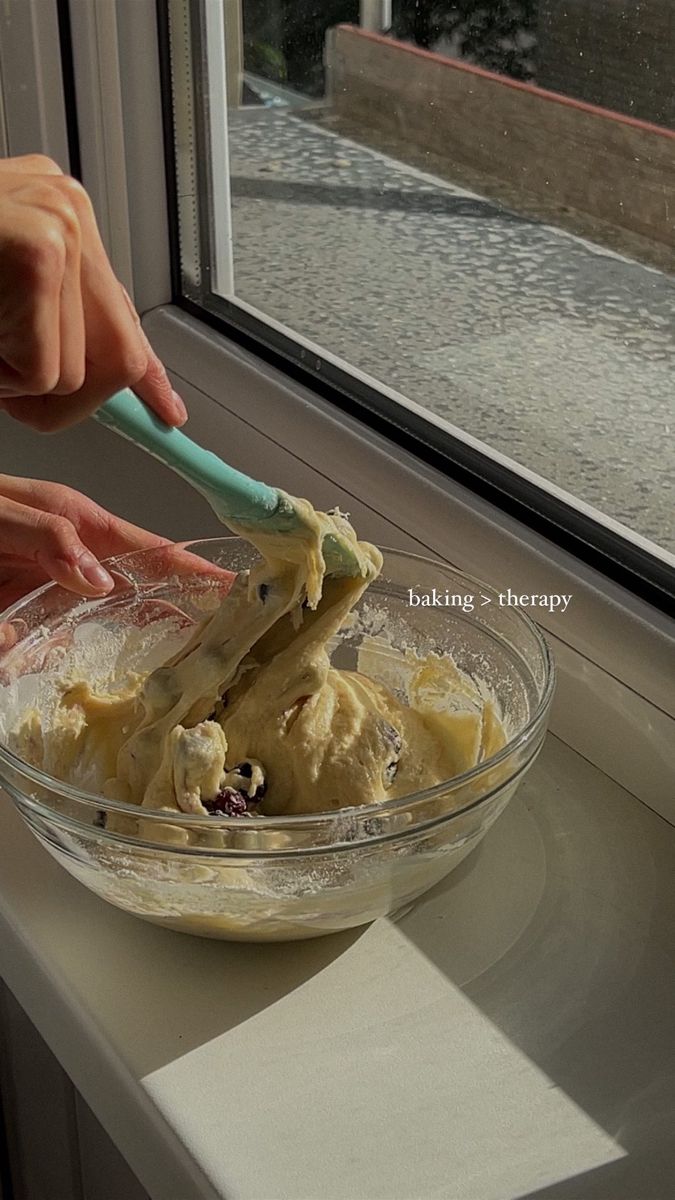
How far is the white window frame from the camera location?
69cm

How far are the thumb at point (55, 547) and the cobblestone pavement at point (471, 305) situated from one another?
25 cm

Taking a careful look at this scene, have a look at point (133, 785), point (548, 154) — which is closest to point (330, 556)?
point (133, 785)

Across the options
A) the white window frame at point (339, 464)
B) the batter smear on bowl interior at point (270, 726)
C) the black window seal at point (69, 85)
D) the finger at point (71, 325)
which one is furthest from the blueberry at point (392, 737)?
the black window seal at point (69, 85)

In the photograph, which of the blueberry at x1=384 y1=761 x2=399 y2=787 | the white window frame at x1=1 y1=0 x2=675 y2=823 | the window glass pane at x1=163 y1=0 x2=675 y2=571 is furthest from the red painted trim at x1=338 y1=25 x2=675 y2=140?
the blueberry at x1=384 y1=761 x2=399 y2=787

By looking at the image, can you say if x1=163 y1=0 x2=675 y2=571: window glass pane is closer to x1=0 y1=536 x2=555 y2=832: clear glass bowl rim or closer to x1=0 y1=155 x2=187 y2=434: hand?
x1=0 y1=536 x2=555 y2=832: clear glass bowl rim

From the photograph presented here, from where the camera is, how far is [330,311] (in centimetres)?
96

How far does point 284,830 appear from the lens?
21.8 inches

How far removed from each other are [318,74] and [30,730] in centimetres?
48

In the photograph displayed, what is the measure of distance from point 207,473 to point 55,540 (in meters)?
0.18

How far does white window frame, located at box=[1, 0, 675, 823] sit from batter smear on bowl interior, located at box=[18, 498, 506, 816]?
0.07 meters

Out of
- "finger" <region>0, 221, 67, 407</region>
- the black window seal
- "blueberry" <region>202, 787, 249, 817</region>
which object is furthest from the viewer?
the black window seal

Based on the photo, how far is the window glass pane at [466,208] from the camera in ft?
2.25

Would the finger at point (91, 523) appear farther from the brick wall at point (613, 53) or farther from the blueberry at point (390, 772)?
the brick wall at point (613, 53)

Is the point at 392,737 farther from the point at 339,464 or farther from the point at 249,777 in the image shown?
the point at 339,464
